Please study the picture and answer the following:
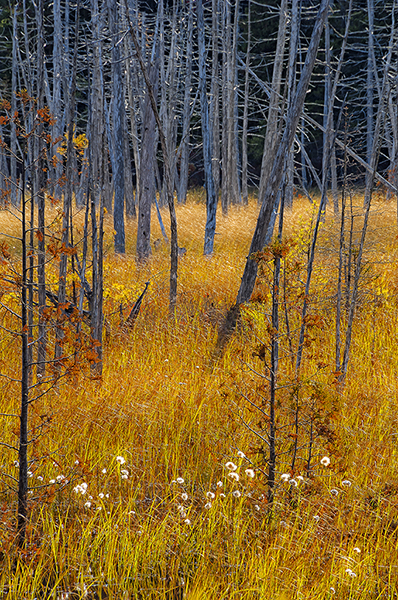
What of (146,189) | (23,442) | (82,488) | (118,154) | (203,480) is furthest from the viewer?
(118,154)

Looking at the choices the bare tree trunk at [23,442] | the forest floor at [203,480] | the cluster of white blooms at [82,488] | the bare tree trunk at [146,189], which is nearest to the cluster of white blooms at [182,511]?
the forest floor at [203,480]

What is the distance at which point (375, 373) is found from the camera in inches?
165

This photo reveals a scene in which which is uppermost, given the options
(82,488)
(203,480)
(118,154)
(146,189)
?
(118,154)

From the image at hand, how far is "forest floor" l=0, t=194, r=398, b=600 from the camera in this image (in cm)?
215

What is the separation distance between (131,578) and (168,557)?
0.69ft

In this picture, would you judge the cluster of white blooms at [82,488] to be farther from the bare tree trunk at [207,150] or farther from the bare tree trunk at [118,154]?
the bare tree trunk at [118,154]

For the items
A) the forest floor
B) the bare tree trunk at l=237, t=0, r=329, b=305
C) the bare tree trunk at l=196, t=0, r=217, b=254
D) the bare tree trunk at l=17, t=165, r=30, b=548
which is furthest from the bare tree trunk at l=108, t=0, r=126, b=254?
the bare tree trunk at l=17, t=165, r=30, b=548

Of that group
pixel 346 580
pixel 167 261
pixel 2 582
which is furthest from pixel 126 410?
pixel 167 261

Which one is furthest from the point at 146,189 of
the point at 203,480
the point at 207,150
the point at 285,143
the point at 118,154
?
the point at 203,480

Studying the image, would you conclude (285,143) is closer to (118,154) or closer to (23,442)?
(23,442)

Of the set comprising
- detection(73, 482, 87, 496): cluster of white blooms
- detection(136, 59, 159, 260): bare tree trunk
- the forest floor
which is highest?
detection(136, 59, 159, 260): bare tree trunk

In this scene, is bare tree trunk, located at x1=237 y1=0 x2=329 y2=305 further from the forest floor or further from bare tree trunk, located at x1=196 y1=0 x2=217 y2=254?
bare tree trunk, located at x1=196 y1=0 x2=217 y2=254

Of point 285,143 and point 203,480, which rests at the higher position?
point 285,143

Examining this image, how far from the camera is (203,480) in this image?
2818 millimetres
